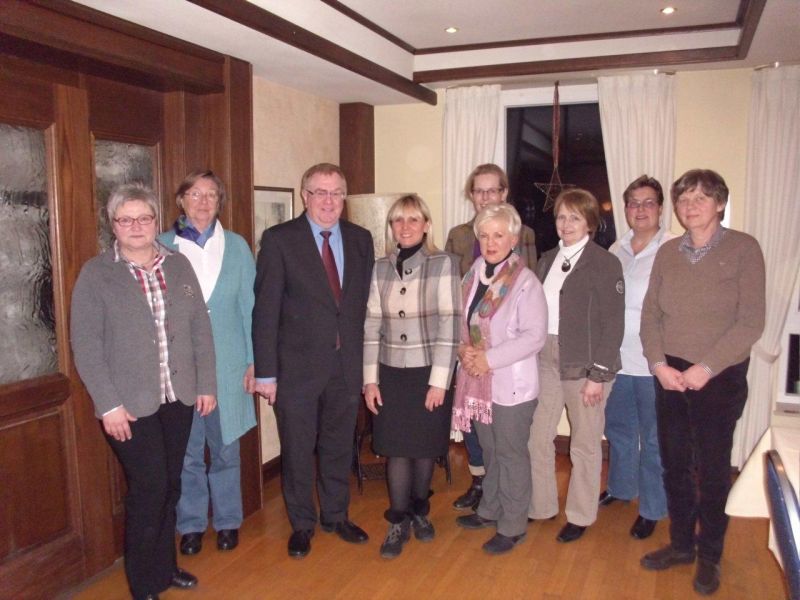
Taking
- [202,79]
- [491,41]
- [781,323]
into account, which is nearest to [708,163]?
[781,323]

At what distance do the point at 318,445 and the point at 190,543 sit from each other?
0.70 meters

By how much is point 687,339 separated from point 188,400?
1911 millimetres

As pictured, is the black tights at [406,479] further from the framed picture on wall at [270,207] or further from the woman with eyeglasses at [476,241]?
the framed picture on wall at [270,207]

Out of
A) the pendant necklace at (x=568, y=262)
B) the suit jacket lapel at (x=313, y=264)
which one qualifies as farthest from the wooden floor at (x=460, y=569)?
the pendant necklace at (x=568, y=262)

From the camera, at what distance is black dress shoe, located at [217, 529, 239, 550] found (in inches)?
116

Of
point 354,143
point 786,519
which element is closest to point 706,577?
point 786,519

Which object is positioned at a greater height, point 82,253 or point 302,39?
point 302,39

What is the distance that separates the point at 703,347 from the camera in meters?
2.49

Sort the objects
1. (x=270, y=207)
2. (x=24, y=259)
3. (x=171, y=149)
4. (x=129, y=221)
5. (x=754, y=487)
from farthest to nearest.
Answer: (x=270, y=207)
(x=171, y=149)
(x=24, y=259)
(x=129, y=221)
(x=754, y=487)

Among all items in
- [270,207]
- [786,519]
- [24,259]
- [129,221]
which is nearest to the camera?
[786,519]

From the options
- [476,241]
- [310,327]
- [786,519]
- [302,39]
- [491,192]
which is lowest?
[786,519]

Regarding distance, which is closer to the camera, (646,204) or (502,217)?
(502,217)

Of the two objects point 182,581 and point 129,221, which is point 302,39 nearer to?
point 129,221

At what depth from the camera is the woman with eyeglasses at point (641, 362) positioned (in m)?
2.99
